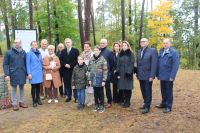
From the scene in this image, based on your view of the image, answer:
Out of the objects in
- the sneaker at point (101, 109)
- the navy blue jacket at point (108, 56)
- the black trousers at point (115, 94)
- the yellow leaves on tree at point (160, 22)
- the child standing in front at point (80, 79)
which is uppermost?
the yellow leaves on tree at point (160, 22)

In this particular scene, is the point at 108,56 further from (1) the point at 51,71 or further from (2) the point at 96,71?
(1) the point at 51,71

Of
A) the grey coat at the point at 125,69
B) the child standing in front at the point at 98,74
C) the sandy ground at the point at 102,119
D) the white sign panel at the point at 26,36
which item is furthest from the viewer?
the white sign panel at the point at 26,36

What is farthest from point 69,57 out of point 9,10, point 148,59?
point 9,10

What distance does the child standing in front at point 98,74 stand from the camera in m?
9.05

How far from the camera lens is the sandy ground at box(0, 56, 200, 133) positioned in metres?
7.67

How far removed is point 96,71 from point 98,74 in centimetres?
10

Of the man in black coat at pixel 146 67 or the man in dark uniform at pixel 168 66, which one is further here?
the man in black coat at pixel 146 67

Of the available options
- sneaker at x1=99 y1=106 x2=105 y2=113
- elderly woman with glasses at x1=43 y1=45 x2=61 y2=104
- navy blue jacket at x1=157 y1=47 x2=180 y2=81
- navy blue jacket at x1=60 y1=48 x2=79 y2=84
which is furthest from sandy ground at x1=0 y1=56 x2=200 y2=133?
navy blue jacket at x1=157 y1=47 x2=180 y2=81

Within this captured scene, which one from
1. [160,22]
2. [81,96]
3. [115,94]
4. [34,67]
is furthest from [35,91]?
[160,22]

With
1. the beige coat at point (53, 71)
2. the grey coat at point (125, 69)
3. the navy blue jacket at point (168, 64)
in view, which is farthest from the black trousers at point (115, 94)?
the beige coat at point (53, 71)

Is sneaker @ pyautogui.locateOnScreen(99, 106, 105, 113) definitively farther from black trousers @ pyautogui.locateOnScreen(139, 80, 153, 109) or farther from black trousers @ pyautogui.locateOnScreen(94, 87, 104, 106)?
black trousers @ pyautogui.locateOnScreen(139, 80, 153, 109)

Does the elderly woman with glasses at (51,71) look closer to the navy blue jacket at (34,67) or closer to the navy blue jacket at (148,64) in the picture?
the navy blue jacket at (34,67)

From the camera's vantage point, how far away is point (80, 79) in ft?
31.1

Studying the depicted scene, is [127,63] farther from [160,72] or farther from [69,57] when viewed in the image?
[69,57]
